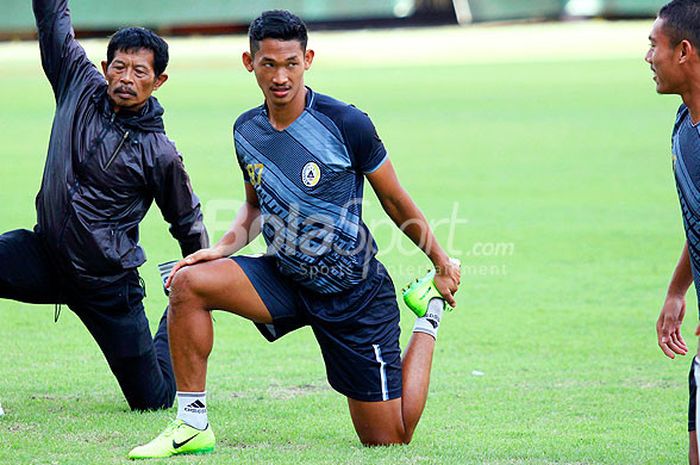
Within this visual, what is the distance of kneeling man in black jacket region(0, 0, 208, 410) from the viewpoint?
6406 millimetres

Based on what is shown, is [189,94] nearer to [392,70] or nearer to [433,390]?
[392,70]

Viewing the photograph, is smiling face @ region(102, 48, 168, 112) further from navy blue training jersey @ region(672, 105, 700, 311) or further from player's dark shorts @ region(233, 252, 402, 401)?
navy blue training jersey @ region(672, 105, 700, 311)

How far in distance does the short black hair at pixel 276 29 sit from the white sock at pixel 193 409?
166 cm

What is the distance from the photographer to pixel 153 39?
21.4 ft

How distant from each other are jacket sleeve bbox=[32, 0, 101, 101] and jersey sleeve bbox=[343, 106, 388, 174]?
5.37ft

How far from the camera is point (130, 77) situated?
6.38 metres

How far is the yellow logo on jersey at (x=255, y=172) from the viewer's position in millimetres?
5938

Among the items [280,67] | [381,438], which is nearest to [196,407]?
[381,438]

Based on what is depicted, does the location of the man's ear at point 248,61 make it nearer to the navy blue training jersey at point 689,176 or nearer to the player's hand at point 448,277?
the player's hand at point 448,277

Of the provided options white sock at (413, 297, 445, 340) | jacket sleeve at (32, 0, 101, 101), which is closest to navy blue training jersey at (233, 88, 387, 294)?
white sock at (413, 297, 445, 340)

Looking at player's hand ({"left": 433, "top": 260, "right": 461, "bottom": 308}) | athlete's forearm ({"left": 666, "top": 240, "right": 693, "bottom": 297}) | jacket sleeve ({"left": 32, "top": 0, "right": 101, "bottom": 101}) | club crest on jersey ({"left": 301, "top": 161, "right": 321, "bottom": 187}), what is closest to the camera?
athlete's forearm ({"left": 666, "top": 240, "right": 693, "bottom": 297})

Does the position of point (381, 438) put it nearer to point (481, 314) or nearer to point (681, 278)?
point (681, 278)

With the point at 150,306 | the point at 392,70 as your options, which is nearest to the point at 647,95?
the point at 392,70

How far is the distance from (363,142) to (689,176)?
1.55 m
